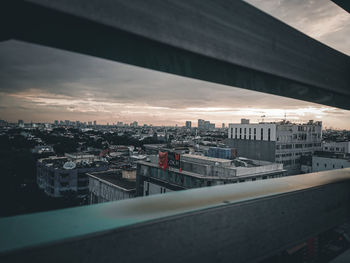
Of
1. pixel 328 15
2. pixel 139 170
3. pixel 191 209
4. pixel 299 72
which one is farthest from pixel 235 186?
pixel 139 170

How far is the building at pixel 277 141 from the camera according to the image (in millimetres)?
28562

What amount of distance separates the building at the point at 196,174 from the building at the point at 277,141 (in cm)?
1202

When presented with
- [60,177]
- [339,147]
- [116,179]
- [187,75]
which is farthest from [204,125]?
[187,75]

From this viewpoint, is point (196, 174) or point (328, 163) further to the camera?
point (328, 163)

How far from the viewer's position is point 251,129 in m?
30.7

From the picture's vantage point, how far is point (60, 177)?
20.5 meters

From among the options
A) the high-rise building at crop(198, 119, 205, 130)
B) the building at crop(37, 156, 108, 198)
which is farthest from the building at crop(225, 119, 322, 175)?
the high-rise building at crop(198, 119, 205, 130)

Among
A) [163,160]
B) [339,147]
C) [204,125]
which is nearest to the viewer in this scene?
[163,160]

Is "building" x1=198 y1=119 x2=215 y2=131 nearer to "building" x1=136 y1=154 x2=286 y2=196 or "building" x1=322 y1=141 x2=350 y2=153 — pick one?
"building" x1=322 y1=141 x2=350 y2=153

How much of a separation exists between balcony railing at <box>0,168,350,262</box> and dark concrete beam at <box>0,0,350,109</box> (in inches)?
21.6

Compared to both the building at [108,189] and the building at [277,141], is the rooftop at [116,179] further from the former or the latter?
the building at [277,141]

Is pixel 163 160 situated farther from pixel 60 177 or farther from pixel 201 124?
pixel 201 124

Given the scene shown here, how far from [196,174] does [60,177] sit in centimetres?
1322

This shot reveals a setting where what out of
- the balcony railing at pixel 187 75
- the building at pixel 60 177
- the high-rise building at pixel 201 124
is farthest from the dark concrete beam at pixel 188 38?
the high-rise building at pixel 201 124
